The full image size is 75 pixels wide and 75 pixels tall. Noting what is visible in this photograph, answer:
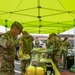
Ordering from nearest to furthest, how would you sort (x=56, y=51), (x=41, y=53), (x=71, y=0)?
(x=41, y=53) < (x=71, y=0) < (x=56, y=51)

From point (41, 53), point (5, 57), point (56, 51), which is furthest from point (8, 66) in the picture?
point (56, 51)

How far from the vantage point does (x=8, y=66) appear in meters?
3.15

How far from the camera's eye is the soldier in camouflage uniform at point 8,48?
116 inches

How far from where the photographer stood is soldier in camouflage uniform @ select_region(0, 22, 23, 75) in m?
2.95

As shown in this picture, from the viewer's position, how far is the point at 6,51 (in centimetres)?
307

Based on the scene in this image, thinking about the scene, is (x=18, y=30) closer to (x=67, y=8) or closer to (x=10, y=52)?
(x=10, y=52)

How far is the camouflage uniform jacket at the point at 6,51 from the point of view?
9.72ft

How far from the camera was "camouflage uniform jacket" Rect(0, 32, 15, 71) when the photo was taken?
296 cm

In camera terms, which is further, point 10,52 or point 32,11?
point 32,11

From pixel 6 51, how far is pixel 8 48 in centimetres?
6

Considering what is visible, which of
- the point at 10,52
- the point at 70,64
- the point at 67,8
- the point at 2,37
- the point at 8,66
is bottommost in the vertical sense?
the point at 70,64

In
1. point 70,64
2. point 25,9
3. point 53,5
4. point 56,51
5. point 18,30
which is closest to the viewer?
point 18,30

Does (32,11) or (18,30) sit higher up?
(32,11)

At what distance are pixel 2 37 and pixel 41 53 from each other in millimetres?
1698
